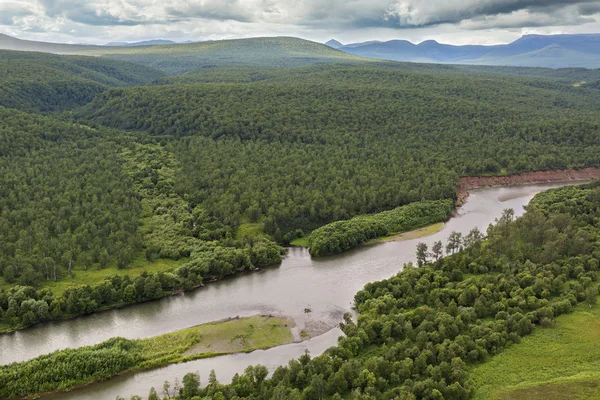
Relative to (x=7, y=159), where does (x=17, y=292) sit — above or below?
below

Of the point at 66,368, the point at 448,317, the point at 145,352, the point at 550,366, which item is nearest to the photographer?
the point at 66,368

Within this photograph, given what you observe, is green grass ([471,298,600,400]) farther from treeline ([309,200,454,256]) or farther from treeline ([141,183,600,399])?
treeline ([309,200,454,256])

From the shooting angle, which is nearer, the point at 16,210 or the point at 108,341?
the point at 108,341

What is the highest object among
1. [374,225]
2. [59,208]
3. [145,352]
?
[59,208]

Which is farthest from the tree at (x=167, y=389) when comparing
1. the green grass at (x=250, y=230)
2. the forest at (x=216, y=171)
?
the green grass at (x=250, y=230)

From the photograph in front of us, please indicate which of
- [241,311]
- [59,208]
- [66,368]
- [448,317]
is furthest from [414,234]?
[59,208]

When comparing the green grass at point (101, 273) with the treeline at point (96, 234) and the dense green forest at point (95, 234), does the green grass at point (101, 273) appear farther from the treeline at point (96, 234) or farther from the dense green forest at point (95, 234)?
the treeline at point (96, 234)

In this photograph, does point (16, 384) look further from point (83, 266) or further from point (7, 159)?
point (7, 159)

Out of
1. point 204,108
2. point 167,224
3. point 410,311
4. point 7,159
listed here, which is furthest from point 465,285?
point 204,108

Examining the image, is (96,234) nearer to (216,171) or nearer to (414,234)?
(216,171)
